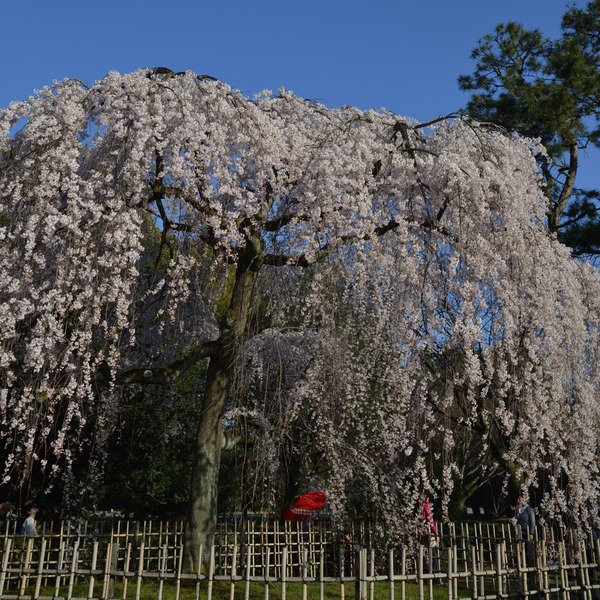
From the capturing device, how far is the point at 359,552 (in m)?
4.62

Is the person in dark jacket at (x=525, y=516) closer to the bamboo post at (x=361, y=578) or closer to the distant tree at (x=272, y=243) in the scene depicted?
the distant tree at (x=272, y=243)

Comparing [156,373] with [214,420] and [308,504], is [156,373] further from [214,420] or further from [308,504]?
[308,504]

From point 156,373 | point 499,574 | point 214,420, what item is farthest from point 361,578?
point 156,373

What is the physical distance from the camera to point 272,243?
21.0ft

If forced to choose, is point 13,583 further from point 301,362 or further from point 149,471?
point 301,362

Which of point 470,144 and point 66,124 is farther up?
point 470,144

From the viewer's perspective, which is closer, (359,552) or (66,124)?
(359,552)

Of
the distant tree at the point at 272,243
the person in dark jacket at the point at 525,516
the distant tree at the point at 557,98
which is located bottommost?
the person in dark jacket at the point at 525,516

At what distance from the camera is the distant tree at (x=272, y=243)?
5.78 metres

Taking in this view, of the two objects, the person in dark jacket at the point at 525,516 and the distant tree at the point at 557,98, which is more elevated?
the distant tree at the point at 557,98

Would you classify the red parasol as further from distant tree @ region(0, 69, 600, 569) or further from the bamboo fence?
distant tree @ region(0, 69, 600, 569)

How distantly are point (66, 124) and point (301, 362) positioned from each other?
5362 mm

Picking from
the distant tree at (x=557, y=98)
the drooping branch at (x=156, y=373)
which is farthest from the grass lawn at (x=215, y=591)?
the distant tree at (x=557, y=98)

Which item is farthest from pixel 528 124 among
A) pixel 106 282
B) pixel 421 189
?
pixel 106 282
